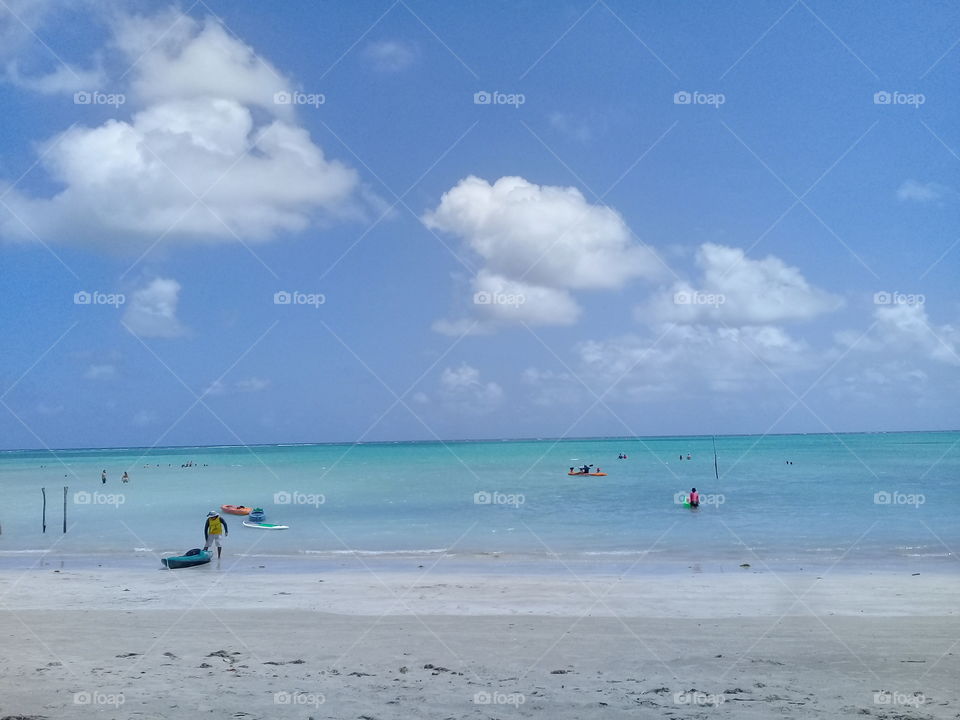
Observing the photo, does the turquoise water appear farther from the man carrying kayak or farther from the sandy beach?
the sandy beach

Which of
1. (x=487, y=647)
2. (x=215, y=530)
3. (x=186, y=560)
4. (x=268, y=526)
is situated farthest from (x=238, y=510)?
(x=487, y=647)

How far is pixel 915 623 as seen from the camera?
44.9ft

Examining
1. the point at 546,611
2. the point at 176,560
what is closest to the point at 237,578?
the point at 176,560

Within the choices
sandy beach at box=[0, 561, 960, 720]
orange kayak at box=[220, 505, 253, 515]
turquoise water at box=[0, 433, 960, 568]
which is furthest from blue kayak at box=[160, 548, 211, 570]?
orange kayak at box=[220, 505, 253, 515]

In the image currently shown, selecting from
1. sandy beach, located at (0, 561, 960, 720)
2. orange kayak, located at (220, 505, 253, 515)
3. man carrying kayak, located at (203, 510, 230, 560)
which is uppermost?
orange kayak, located at (220, 505, 253, 515)

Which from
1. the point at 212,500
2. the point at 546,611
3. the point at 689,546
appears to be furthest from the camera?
the point at 212,500

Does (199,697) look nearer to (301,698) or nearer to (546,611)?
(301,698)

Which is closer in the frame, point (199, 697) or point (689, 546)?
point (199, 697)

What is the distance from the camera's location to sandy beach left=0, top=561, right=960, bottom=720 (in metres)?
9.35

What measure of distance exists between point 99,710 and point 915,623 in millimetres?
12741

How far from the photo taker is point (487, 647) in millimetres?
12266

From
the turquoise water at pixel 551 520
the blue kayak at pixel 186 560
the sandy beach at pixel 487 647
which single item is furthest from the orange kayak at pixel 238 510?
the sandy beach at pixel 487 647

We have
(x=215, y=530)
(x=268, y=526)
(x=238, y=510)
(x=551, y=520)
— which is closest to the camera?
(x=215, y=530)

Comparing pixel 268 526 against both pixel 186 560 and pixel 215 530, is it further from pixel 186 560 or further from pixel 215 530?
pixel 186 560
